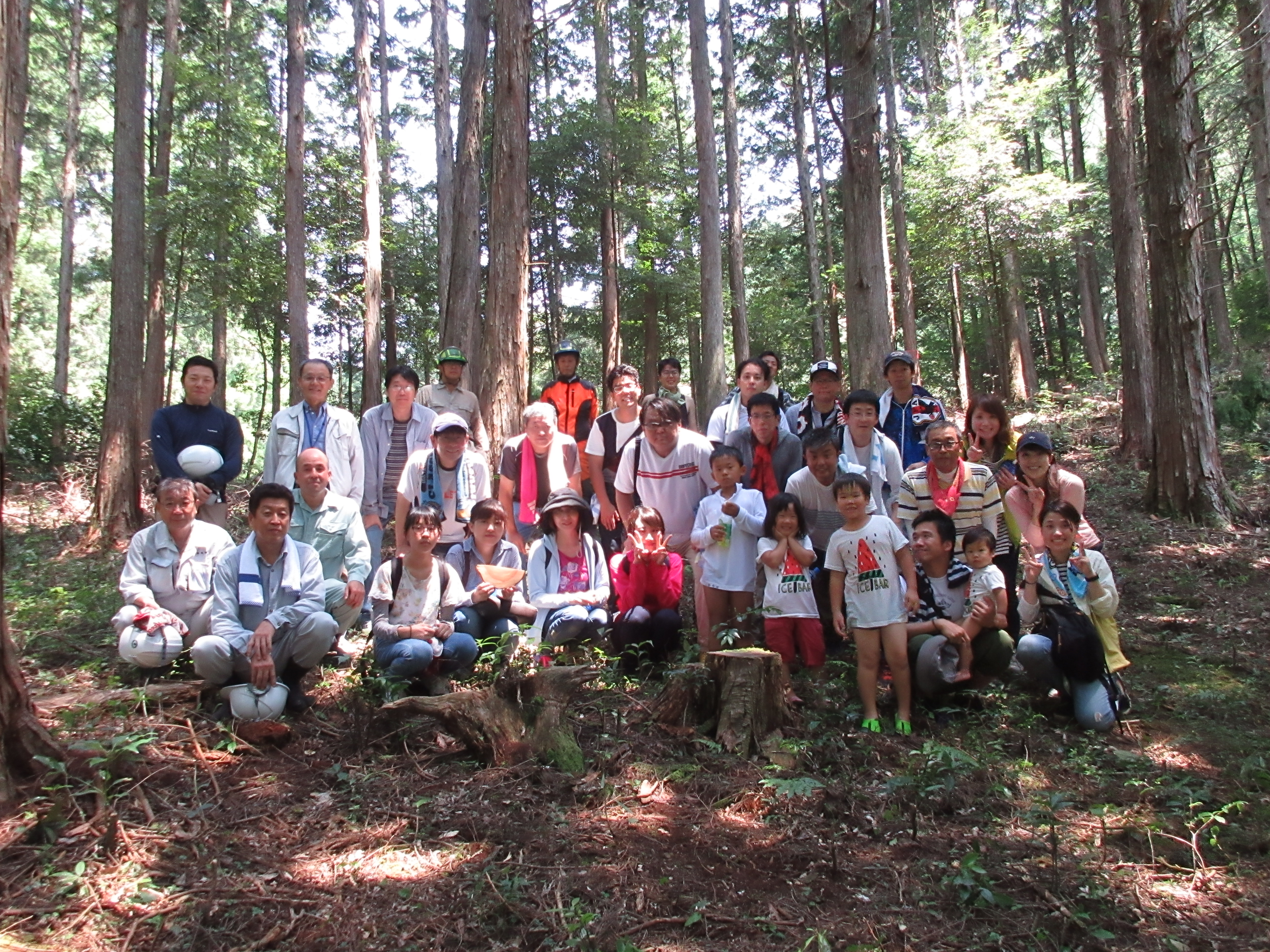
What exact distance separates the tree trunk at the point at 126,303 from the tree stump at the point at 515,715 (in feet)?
23.3

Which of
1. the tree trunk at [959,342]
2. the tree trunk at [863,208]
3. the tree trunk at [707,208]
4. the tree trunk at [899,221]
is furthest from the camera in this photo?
the tree trunk at [959,342]

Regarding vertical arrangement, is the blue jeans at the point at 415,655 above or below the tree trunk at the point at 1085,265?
below

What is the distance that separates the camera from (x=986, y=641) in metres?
4.58

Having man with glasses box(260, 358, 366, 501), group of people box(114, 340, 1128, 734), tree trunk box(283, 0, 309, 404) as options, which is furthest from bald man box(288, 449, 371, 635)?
tree trunk box(283, 0, 309, 404)

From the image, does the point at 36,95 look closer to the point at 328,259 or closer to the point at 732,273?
the point at 328,259

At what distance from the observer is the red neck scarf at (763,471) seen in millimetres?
5445

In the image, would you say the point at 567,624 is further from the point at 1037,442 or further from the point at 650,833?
the point at 1037,442

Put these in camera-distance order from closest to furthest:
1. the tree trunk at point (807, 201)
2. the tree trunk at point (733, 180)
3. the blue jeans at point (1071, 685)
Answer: the blue jeans at point (1071, 685)
the tree trunk at point (733, 180)
the tree trunk at point (807, 201)

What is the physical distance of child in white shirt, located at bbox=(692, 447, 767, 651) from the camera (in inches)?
200

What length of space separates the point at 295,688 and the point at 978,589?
151 inches

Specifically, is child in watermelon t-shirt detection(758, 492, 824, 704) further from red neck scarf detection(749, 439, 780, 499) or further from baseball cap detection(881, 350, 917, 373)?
baseball cap detection(881, 350, 917, 373)

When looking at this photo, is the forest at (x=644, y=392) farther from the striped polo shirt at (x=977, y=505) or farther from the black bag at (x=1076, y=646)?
the striped polo shirt at (x=977, y=505)

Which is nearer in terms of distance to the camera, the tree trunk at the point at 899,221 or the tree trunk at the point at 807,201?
the tree trunk at the point at 899,221

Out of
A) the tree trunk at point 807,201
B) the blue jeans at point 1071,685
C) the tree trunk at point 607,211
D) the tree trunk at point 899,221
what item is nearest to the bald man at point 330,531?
the blue jeans at point 1071,685
